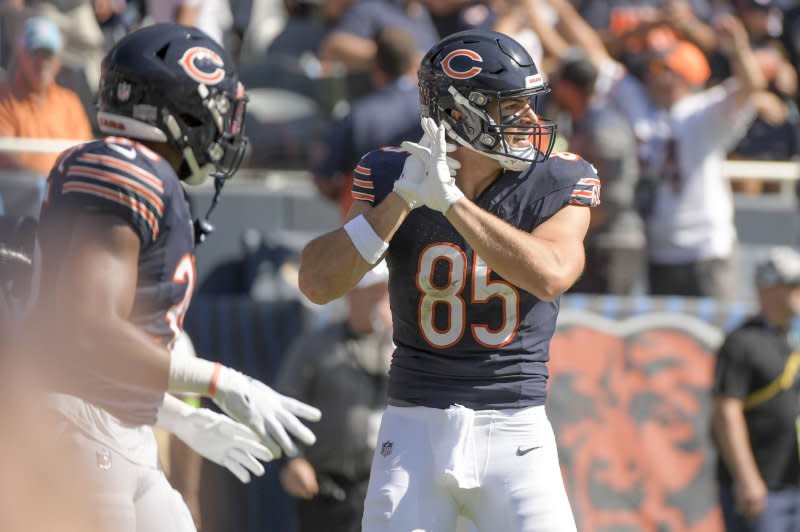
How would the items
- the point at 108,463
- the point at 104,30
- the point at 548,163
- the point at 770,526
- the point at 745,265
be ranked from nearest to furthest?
the point at 108,463 < the point at 548,163 < the point at 770,526 < the point at 745,265 < the point at 104,30

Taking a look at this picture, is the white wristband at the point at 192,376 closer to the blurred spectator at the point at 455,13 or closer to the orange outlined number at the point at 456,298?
the orange outlined number at the point at 456,298

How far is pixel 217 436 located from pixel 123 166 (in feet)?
2.65

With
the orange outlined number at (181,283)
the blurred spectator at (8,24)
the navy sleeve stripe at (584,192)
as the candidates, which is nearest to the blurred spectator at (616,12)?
the blurred spectator at (8,24)

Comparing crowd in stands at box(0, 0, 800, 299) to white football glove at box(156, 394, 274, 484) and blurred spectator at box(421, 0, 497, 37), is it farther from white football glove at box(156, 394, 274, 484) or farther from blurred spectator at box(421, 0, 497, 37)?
white football glove at box(156, 394, 274, 484)

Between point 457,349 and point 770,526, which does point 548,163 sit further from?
point 770,526

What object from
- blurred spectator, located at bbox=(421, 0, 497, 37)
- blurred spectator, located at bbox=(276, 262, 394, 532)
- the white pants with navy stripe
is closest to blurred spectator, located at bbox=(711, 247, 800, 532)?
blurred spectator, located at bbox=(276, 262, 394, 532)

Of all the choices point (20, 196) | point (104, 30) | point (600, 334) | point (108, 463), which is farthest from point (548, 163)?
point (104, 30)

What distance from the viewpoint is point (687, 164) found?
7.88 m

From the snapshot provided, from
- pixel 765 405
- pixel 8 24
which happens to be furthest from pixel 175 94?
pixel 8 24

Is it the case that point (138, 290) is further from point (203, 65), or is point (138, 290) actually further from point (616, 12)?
point (616, 12)

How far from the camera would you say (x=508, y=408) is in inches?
156

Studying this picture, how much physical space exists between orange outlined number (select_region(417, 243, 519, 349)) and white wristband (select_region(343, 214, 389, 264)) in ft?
0.68

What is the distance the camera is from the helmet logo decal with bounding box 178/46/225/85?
404 cm

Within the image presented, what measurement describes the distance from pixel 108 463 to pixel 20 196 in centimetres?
345
